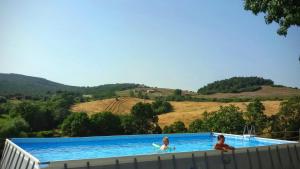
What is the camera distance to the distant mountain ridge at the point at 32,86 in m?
74.4

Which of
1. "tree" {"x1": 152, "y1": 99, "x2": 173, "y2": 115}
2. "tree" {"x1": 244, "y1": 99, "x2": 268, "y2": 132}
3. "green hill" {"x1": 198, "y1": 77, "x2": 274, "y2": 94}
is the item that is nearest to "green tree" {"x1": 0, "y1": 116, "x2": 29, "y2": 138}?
"tree" {"x1": 244, "y1": 99, "x2": 268, "y2": 132}

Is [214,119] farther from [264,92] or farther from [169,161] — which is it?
[264,92]

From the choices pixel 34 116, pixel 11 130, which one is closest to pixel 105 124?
pixel 11 130

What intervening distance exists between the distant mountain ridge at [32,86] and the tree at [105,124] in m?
41.1

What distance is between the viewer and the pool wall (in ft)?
30.2

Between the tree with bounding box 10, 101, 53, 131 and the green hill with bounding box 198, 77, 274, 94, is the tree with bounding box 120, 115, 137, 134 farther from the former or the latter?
the green hill with bounding box 198, 77, 274, 94

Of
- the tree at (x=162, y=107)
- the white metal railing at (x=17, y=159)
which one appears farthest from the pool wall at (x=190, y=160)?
the tree at (x=162, y=107)

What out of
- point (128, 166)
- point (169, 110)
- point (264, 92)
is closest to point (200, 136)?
point (128, 166)

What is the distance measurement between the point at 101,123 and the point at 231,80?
216ft

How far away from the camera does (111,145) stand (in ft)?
58.5

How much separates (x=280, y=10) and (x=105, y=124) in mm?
20673

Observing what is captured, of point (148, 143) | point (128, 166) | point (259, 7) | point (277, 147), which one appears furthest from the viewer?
point (148, 143)

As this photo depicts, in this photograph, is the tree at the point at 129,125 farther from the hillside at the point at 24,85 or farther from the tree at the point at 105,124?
the hillside at the point at 24,85

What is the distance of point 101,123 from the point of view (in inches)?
1180
